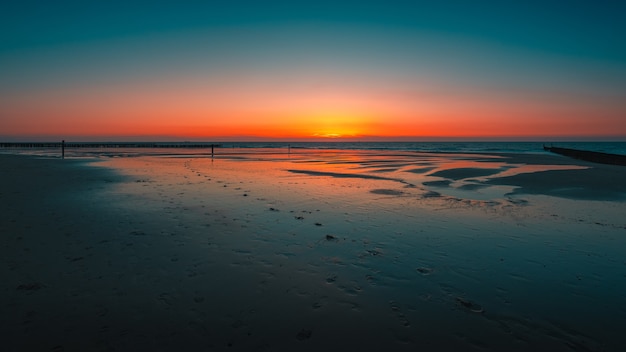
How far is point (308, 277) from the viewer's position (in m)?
6.82

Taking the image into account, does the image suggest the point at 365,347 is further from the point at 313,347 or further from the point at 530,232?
the point at 530,232

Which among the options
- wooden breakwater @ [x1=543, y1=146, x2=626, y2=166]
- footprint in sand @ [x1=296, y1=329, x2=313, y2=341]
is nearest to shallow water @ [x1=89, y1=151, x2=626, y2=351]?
footprint in sand @ [x1=296, y1=329, x2=313, y2=341]

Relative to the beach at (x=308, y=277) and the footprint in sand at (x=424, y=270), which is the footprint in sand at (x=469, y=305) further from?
the footprint in sand at (x=424, y=270)

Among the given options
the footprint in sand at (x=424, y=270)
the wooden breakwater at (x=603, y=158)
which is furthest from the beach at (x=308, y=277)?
the wooden breakwater at (x=603, y=158)

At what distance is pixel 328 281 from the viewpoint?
21.8ft

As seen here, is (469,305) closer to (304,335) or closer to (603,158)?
(304,335)

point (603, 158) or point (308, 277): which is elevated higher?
point (603, 158)

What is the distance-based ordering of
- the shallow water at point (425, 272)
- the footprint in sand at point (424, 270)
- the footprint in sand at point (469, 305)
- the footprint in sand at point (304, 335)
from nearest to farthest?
the footprint in sand at point (304, 335)
the shallow water at point (425, 272)
the footprint in sand at point (469, 305)
the footprint in sand at point (424, 270)

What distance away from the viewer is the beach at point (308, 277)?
476 cm

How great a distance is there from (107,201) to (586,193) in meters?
24.4

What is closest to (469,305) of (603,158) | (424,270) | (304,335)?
(424,270)

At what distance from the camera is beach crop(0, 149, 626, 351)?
4.76m

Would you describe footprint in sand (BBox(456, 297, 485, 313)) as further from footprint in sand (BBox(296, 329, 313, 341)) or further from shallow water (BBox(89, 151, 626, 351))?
footprint in sand (BBox(296, 329, 313, 341))

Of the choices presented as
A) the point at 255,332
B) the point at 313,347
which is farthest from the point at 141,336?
the point at 313,347
